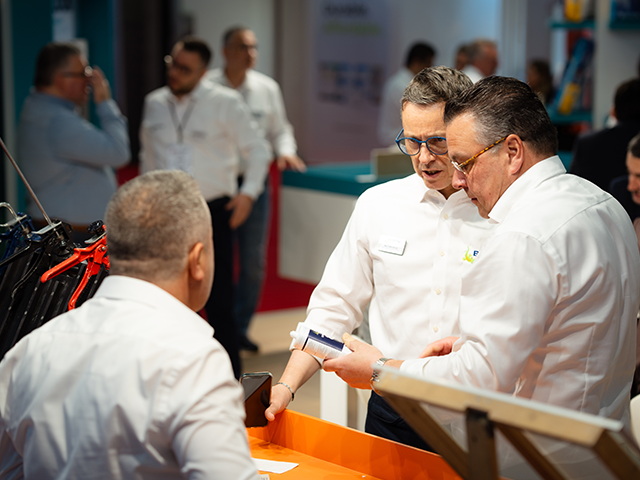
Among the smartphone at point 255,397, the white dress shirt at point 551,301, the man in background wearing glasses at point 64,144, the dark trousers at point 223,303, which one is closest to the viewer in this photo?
the white dress shirt at point 551,301

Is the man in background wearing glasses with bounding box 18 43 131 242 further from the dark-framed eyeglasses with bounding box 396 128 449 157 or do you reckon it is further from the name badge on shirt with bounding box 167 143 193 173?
the dark-framed eyeglasses with bounding box 396 128 449 157

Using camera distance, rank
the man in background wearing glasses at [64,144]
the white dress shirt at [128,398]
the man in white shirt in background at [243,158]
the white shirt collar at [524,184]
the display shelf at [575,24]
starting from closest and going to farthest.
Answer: the white dress shirt at [128,398] < the white shirt collar at [524,184] < the man in background wearing glasses at [64,144] < the man in white shirt in background at [243,158] < the display shelf at [575,24]

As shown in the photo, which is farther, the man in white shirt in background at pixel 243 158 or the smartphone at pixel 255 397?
the man in white shirt in background at pixel 243 158

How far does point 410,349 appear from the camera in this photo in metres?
1.91

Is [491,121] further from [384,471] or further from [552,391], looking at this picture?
[384,471]

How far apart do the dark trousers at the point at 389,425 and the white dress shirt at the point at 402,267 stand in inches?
6.5

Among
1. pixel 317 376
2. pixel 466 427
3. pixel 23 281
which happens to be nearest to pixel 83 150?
pixel 317 376

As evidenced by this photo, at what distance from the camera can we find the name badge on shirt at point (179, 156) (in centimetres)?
443

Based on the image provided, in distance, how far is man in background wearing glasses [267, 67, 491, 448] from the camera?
6.12ft

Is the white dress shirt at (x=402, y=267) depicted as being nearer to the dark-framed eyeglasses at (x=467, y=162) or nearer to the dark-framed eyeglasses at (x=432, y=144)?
the dark-framed eyeglasses at (x=432, y=144)

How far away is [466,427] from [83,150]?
324cm

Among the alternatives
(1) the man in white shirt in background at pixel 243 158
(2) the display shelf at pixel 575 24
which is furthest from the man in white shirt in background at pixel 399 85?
(1) the man in white shirt in background at pixel 243 158

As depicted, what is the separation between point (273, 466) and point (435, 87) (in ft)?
3.09

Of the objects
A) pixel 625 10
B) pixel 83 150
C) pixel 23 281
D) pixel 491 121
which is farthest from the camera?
pixel 625 10
